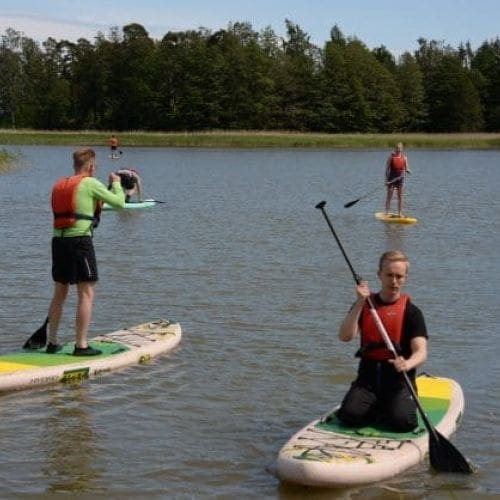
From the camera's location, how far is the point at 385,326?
6090mm

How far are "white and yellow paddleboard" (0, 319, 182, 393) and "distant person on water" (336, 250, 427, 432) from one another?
8.48ft

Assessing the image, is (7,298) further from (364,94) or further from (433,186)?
(364,94)

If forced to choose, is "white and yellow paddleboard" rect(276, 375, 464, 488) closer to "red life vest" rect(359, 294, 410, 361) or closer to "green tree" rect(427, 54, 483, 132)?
"red life vest" rect(359, 294, 410, 361)

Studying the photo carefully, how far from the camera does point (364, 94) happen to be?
98.4m

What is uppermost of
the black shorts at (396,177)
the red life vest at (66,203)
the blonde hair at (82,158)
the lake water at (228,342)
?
the blonde hair at (82,158)

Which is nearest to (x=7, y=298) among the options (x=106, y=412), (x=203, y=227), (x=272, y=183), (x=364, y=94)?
(x=106, y=412)

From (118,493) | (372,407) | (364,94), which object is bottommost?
(118,493)

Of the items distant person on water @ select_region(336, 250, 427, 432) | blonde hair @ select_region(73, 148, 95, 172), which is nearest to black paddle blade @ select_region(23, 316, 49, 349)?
blonde hair @ select_region(73, 148, 95, 172)

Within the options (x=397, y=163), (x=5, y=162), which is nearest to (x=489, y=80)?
(x=5, y=162)

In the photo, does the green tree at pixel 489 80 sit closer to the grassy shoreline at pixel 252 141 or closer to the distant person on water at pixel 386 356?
the grassy shoreline at pixel 252 141

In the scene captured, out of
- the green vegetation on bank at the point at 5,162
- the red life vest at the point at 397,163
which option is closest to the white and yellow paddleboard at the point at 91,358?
the red life vest at the point at 397,163

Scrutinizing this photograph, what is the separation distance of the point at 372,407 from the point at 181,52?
320 ft

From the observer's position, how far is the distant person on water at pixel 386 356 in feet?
19.8

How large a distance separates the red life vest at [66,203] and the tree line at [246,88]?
89.1 metres
